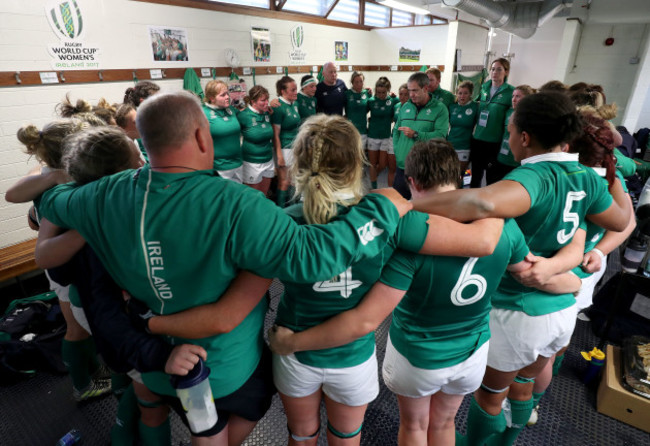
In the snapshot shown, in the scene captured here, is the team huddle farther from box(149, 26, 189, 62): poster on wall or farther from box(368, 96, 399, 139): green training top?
box(368, 96, 399, 139): green training top

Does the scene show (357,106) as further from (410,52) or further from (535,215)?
(535,215)

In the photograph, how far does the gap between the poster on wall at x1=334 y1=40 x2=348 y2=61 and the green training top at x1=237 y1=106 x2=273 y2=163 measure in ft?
11.7

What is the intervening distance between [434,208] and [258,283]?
0.58 metres

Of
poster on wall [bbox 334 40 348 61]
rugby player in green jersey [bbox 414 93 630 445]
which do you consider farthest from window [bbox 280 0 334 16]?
rugby player in green jersey [bbox 414 93 630 445]

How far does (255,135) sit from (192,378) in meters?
3.38

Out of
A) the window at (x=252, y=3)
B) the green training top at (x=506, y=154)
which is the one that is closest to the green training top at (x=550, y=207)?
the green training top at (x=506, y=154)

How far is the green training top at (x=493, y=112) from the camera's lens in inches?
156

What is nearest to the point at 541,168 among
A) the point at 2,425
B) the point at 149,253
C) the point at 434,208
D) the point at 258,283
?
the point at 434,208

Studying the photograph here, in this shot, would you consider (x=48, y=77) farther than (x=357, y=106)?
No

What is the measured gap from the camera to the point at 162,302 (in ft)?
3.24

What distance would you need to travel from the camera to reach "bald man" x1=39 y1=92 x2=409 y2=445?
840 mm

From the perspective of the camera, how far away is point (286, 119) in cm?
436

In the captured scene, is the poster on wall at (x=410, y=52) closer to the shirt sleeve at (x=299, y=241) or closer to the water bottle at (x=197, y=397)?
the shirt sleeve at (x=299, y=241)

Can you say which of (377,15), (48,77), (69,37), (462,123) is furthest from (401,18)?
(48,77)
